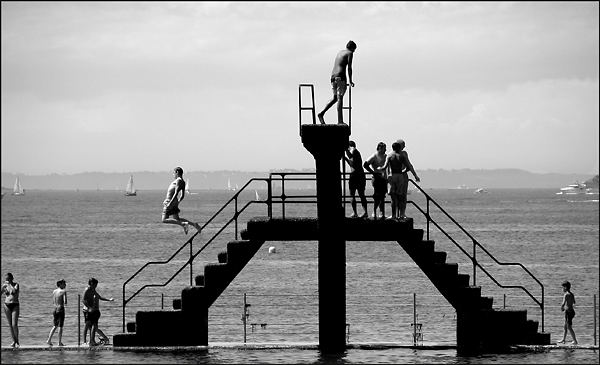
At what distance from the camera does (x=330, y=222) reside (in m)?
24.0

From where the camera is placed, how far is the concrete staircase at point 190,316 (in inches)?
943

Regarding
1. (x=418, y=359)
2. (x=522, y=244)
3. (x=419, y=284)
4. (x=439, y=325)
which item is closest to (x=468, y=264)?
(x=419, y=284)

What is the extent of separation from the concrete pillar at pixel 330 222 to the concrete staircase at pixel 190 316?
66.6 inches

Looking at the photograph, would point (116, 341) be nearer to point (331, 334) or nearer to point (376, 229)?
point (331, 334)

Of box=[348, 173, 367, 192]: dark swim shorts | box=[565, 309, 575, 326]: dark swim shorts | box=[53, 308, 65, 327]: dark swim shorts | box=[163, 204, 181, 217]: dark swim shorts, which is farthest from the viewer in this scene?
box=[565, 309, 575, 326]: dark swim shorts

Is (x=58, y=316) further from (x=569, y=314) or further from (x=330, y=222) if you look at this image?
(x=569, y=314)

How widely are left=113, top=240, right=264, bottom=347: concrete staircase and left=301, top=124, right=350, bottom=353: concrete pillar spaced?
1692 mm

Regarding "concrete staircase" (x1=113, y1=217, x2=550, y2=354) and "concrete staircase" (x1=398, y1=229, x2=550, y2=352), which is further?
"concrete staircase" (x1=398, y1=229, x2=550, y2=352)

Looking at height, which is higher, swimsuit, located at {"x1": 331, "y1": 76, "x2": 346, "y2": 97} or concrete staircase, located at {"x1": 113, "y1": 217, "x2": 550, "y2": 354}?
swimsuit, located at {"x1": 331, "y1": 76, "x2": 346, "y2": 97}

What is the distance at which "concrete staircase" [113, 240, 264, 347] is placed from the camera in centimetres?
2395

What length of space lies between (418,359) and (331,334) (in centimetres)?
217

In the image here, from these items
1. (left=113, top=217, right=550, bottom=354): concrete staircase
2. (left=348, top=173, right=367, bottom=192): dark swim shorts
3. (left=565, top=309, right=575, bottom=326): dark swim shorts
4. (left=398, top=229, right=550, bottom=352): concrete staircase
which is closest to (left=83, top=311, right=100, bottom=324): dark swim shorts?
(left=113, top=217, right=550, bottom=354): concrete staircase

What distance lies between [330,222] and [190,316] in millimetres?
3811

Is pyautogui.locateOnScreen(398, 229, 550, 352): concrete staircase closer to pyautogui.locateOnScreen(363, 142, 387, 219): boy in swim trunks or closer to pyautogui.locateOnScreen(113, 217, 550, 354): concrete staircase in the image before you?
pyautogui.locateOnScreen(113, 217, 550, 354): concrete staircase
